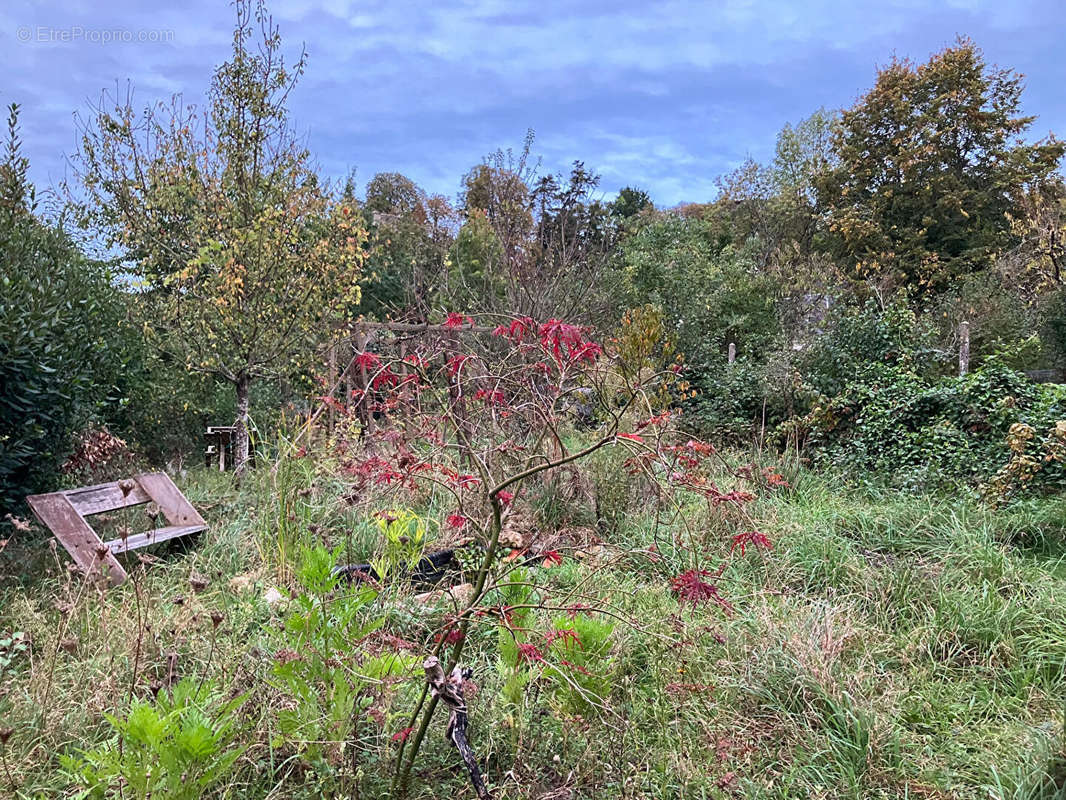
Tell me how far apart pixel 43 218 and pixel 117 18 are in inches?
65.5

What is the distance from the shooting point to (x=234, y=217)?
5270mm

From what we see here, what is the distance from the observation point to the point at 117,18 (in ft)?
14.1

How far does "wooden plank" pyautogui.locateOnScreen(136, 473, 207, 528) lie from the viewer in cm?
391

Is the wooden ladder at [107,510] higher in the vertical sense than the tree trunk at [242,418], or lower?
lower

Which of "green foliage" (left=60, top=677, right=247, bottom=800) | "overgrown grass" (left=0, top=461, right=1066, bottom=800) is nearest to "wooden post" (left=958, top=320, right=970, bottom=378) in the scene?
"overgrown grass" (left=0, top=461, right=1066, bottom=800)

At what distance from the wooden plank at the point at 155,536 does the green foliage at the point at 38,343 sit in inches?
28.7

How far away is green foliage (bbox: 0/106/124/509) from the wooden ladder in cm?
34

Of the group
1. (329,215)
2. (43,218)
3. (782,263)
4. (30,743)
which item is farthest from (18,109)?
(782,263)

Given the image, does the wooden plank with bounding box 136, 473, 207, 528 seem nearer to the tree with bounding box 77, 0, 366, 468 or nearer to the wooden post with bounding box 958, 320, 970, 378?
the tree with bounding box 77, 0, 366, 468

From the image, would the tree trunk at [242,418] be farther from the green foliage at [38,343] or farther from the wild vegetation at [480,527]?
the green foliage at [38,343]

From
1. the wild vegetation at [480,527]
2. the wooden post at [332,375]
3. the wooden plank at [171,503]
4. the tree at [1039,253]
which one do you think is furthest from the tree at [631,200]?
the wooden plank at [171,503]

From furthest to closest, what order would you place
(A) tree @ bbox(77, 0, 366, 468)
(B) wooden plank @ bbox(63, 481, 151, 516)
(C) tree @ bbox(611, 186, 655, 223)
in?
(C) tree @ bbox(611, 186, 655, 223)
(A) tree @ bbox(77, 0, 366, 468)
(B) wooden plank @ bbox(63, 481, 151, 516)

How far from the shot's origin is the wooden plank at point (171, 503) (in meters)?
3.91

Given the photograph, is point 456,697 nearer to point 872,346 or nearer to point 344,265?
point 344,265
